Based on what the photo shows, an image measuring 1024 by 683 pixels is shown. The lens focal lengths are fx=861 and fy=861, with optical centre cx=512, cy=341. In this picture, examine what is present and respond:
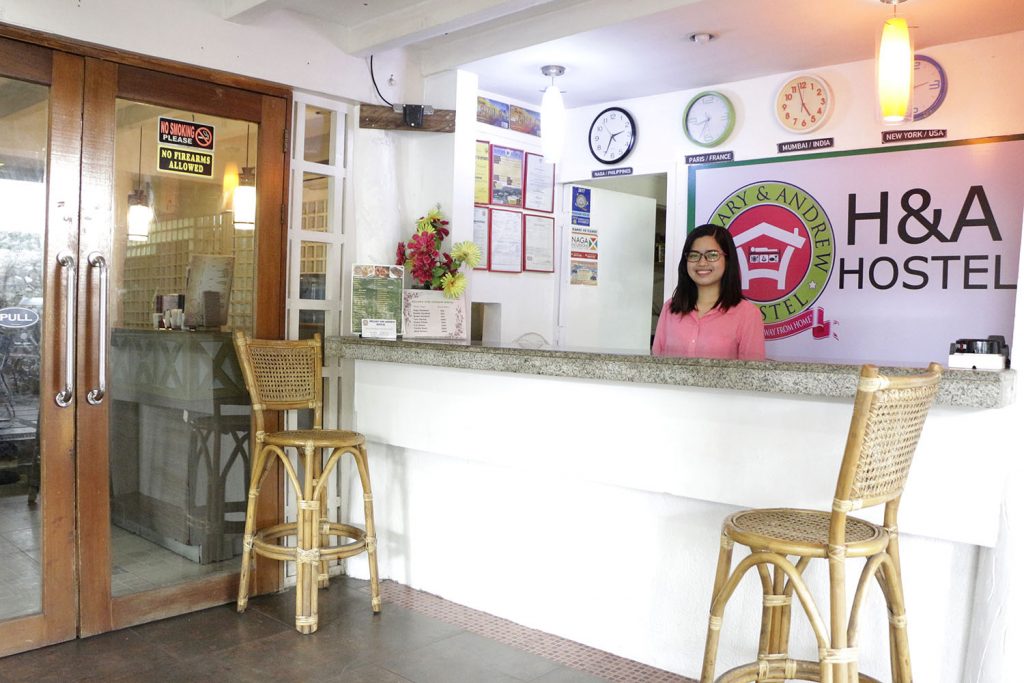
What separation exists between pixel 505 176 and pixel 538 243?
0.47 m

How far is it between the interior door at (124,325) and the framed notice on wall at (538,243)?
165cm

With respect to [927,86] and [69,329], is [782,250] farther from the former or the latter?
[69,329]

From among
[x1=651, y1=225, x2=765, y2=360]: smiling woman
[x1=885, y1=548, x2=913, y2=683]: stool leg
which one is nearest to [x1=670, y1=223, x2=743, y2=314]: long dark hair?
[x1=651, y1=225, x2=765, y2=360]: smiling woman

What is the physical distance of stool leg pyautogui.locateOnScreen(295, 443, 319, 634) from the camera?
3.28 metres

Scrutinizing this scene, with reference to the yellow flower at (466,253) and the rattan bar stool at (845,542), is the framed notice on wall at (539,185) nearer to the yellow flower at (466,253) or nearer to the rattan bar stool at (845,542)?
the yellow flower at (466,253)

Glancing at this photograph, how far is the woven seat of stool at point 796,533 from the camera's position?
1.90 metres

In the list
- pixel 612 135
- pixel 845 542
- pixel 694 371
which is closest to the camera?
pixel 845 542

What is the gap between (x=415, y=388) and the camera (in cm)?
363

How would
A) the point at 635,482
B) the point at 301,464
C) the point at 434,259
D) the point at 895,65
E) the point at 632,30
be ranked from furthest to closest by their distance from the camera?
the point at 434,259
the point at 301,464
the point at 632,30
the point at 895,65
the point at 635,482

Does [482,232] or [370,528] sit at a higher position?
[482,232]

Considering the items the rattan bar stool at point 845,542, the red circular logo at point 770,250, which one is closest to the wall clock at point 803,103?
the red circular logo at point 770,250

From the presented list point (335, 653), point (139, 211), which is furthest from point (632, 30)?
point (335, 653)

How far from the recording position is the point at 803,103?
4.38 metres

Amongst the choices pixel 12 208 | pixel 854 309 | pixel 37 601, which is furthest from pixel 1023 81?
pixel 37 601
